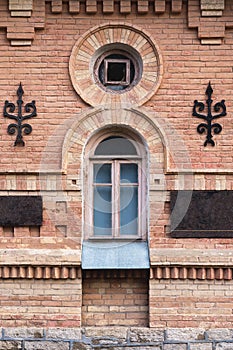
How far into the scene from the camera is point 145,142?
10023mm

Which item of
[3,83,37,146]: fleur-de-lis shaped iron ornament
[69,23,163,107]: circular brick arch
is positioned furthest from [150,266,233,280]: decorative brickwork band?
[3,83,37,146]: fleur-de-lis shaped iron ornament

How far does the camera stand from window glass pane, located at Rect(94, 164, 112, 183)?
33.3 ft

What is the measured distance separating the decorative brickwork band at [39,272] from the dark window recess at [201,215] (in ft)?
4.78

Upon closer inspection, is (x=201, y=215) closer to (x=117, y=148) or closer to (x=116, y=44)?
(x=117, y=148)

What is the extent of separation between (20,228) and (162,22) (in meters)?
3.41

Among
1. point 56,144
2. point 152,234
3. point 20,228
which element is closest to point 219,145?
point 152,234

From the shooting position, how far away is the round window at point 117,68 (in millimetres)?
10180

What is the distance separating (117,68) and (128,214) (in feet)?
6.66

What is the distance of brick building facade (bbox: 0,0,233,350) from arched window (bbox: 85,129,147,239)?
0.6 inches

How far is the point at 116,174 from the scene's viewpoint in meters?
10.1

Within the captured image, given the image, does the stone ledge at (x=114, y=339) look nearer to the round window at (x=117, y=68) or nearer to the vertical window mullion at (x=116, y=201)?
the vertical window mullion at (x=116, y=201)

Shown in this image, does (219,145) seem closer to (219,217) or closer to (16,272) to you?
(219,217)

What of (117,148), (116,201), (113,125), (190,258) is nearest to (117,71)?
(113,125)

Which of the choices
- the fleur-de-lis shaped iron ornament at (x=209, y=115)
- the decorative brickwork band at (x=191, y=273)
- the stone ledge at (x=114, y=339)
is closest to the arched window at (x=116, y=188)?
the decorative brickwork band at (x=191, y=273)
